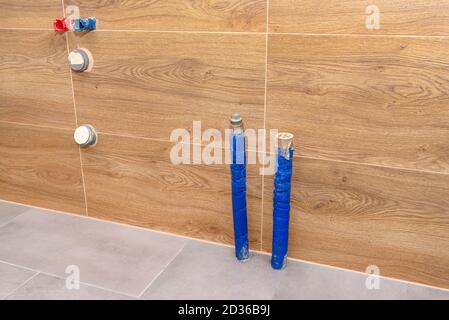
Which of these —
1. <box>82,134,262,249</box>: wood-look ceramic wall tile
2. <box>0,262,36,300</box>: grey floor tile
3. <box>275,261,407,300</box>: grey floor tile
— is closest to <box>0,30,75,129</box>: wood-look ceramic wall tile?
<box>82,134,262,249</box>: wood-look ceramic wall tile

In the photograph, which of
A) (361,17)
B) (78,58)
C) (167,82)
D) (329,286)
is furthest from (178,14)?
(329,286)

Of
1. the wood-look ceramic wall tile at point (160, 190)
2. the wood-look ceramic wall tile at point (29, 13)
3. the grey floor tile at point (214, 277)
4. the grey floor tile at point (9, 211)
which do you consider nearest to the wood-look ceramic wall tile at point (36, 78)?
the wood-look ceramic wall tile at point (29, 13)

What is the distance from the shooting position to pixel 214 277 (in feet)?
3.46

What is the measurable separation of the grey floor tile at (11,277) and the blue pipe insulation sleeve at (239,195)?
544 mm

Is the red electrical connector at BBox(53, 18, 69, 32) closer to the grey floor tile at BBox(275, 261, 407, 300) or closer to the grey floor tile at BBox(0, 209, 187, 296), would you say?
the grey floor tile at BBox(0, 209, 187, 296)

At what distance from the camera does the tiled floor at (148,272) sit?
996mm

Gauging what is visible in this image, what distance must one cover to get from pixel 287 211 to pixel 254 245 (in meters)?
0.21

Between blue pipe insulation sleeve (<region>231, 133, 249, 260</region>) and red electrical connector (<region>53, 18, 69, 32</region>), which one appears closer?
blue pipe insulation sleeve (<region>231, 133, 249, 260</region>)

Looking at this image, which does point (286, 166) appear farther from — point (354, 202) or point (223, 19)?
point (223, 19)

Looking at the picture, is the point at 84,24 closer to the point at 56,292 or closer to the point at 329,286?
the point at 56,292

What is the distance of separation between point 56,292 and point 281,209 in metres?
0.58

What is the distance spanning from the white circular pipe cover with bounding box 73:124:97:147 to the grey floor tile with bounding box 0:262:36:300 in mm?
386

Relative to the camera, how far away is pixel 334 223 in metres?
1.06

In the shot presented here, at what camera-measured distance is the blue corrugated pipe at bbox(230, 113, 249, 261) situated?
98 cm
